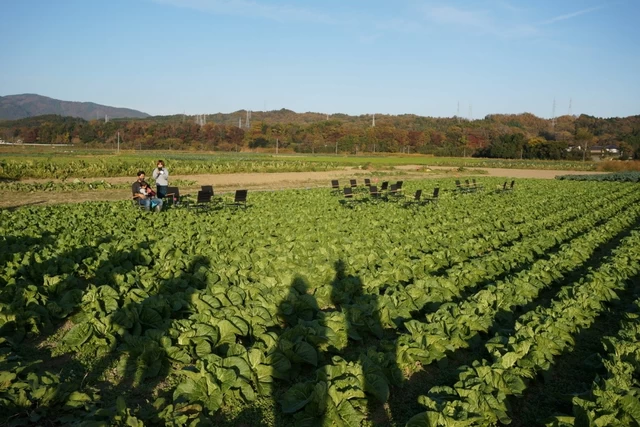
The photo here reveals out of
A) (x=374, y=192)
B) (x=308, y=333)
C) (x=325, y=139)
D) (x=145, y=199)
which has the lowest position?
(x=308, y=333)

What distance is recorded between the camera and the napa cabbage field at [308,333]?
14.2 feet

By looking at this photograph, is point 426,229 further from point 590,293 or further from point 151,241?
point 151,241

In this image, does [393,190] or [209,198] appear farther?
[393,190]

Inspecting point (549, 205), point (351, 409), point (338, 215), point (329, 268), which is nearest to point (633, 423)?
point (351, 409)

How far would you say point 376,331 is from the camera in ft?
20.6

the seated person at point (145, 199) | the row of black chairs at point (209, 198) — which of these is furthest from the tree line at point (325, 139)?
the seated person at point (145, 199)

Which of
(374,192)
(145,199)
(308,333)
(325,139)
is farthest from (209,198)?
(325,139)

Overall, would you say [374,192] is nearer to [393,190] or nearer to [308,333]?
[393,190]

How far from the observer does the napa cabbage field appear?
4.33 m

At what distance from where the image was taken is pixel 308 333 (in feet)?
18.3

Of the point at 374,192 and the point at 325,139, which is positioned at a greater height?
the point at 325,139

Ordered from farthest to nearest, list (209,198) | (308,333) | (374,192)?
(374,192) < (209,198) < (308,333)

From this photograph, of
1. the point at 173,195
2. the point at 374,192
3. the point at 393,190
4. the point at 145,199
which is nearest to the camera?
the point at 145,199

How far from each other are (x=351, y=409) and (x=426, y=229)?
10234mm
